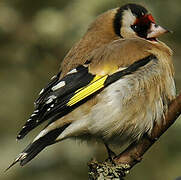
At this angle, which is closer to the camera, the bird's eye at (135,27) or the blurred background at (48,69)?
the bird's eye at (135,27)

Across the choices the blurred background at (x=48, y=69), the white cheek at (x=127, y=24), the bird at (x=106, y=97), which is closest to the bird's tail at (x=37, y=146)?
the bird at (x=106, y=97)

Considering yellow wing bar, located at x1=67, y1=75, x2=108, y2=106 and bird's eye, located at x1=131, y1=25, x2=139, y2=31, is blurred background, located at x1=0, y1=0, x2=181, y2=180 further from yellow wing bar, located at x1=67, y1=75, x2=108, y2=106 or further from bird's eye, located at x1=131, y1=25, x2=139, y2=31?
yellow wing bar, located at x1=67, y1=75, x2=108, y2=106

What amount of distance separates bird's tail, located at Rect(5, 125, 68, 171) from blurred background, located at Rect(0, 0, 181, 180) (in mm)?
1584

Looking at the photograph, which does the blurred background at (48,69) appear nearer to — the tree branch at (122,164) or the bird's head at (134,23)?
the bird's head at (134,23)

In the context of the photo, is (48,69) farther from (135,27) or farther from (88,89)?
(88,89)

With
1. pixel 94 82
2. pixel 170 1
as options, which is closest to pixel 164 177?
pixel 170 1

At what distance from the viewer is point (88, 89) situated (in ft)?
16.5

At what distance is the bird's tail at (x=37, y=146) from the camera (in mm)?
4809

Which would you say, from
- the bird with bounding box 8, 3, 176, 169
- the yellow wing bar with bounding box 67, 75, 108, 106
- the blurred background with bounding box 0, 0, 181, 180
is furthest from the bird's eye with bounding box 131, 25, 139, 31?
the blurred background with bounding box 0, 0, 181, 180

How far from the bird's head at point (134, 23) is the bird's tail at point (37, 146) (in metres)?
1.12

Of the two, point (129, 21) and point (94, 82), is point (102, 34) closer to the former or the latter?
point (129, 21)

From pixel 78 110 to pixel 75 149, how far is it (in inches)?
66.3

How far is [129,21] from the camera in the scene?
5.71 metres

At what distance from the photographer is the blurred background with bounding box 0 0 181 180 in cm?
660
